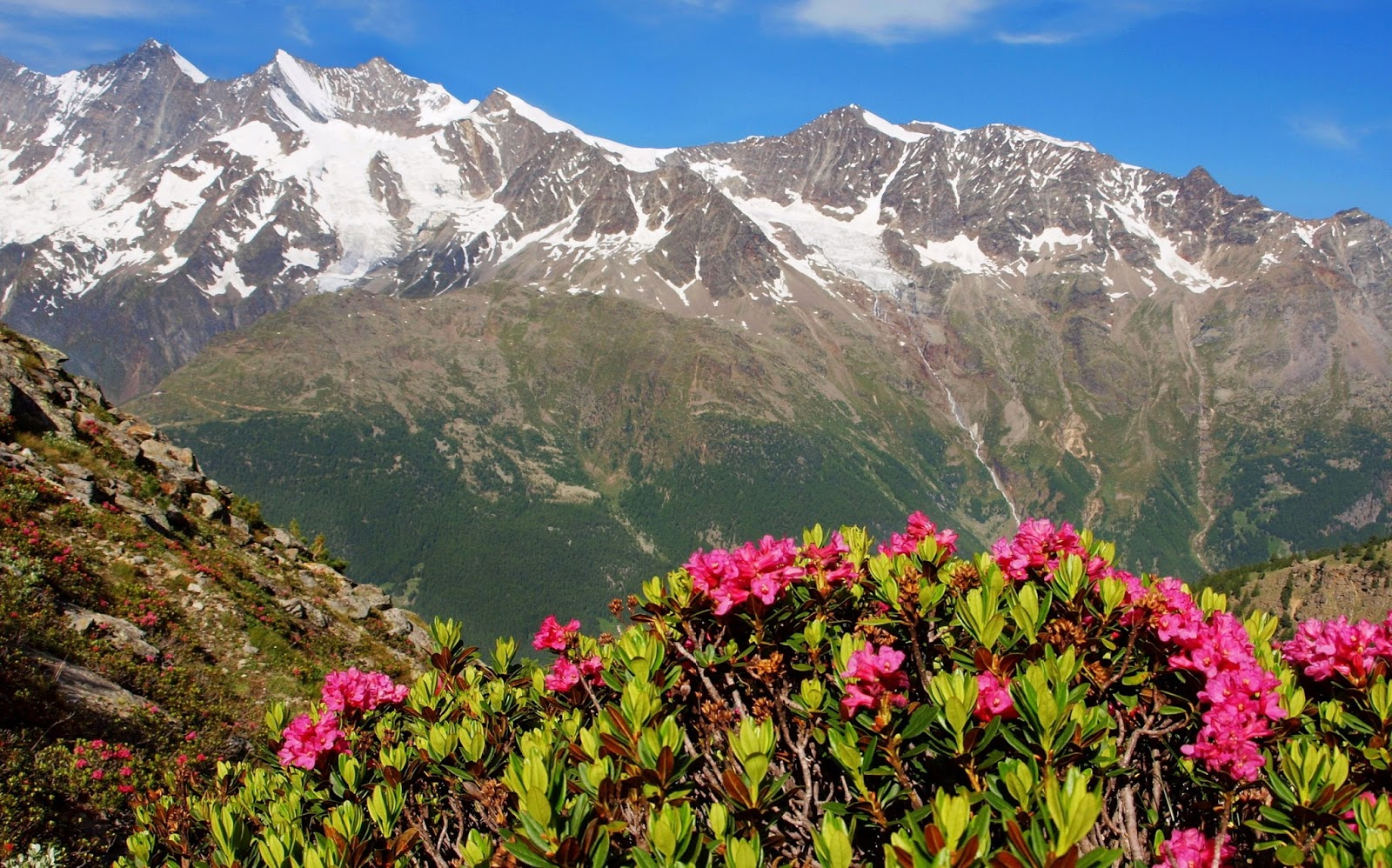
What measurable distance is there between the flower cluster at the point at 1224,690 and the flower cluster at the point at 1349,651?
72 cm

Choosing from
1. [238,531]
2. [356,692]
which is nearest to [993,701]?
[356,692]

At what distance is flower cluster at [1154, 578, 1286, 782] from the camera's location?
15.0 feet

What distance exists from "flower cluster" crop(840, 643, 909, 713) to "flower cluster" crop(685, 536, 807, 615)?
3.40ft

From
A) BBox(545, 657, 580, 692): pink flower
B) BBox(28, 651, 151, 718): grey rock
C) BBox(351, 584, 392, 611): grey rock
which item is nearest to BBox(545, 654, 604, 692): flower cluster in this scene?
BBox(545, 657, 580, 692): pink flower

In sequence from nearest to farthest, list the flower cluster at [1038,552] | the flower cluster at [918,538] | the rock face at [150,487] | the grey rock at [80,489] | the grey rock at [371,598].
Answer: the flower cluster at [1038,552] → the flower cluster at [918,538] → the grey rock at [80,489] → the rock face at [150,487] → the grey rock at [371,598]

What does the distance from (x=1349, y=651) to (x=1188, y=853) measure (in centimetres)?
236

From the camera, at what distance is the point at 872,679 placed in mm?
4988

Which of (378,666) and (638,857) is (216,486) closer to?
(378,666)

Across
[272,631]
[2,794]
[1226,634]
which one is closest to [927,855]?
[1226,634]

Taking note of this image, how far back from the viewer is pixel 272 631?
60.7 ft

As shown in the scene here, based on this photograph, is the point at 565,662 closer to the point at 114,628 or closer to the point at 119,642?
the point at 119,642

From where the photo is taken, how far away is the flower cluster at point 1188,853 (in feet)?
14.4

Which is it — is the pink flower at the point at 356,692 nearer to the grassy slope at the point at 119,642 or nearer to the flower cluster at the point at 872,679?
the grassy slope at the point at 119,642

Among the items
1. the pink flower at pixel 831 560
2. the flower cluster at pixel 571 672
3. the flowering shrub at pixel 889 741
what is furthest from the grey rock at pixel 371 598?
the pink flower at pixel 831 560
